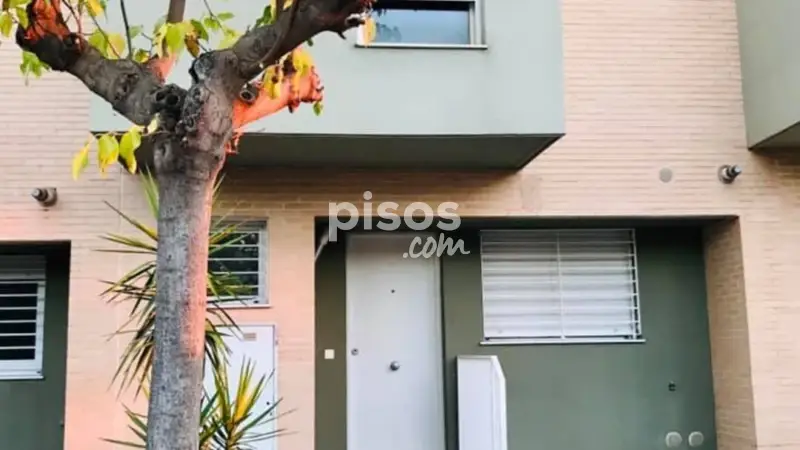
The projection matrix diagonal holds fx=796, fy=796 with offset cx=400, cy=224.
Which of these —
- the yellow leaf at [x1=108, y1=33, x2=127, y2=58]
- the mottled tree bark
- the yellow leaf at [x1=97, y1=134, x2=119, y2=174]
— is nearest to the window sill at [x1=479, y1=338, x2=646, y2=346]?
the yellow leaf at [x1=108, y1=33, x2=127, y2=58]

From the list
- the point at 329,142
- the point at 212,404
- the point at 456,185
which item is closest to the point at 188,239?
the point at 212,404

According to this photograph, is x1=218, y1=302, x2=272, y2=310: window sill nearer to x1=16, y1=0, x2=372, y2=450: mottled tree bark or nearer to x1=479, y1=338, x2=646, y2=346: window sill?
x1=479, y1=338, x2=646, y2=346: window sill

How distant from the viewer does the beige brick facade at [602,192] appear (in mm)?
7992

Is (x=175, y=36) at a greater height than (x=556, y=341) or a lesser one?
greater

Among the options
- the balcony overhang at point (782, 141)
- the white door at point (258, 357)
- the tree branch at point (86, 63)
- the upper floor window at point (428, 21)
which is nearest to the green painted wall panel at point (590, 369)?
the white door at point (258, 357)

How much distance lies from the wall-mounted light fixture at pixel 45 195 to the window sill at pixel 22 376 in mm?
1936

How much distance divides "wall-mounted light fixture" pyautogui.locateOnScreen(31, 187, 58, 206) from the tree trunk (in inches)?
199

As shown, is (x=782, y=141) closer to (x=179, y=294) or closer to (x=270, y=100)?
(x=270, y=100)

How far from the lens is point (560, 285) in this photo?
928 cm

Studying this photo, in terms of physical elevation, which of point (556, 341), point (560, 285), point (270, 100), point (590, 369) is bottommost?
point (590, 369)

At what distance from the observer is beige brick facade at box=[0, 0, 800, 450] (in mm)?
7992

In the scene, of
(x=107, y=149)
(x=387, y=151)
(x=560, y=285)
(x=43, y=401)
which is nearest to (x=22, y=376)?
(x=43, y=401)

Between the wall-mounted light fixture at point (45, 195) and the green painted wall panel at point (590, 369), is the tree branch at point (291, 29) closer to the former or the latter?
the wall-mounted light fixture at point (45, 195)

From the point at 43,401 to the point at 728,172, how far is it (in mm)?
7810
